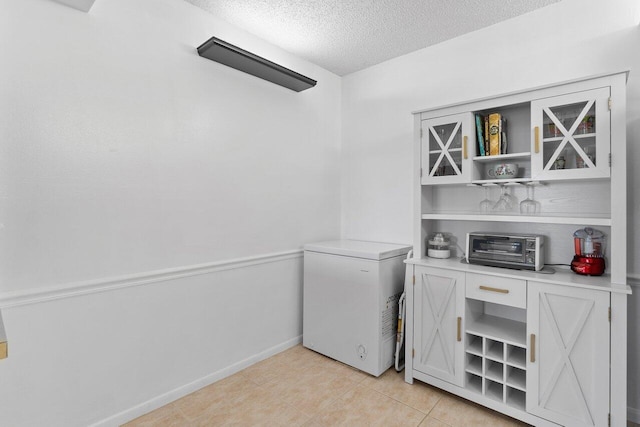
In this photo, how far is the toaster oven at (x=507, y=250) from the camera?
1.98m

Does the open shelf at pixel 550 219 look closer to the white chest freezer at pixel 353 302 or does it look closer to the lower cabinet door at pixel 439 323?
the lower cabinet door at pixel 439 323

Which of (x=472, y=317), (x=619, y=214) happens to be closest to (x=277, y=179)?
(x=472, y=317)

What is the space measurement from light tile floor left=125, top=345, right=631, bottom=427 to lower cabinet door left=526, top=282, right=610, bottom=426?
292 millimetres

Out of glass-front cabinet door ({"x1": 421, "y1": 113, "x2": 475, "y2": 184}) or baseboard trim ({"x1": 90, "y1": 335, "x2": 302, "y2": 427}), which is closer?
baseboard trim ({"x1": 90, "y1": 335, "x2": 302, "y2": 427})

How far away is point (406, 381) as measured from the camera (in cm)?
236

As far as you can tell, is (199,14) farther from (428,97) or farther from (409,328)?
(409,328)

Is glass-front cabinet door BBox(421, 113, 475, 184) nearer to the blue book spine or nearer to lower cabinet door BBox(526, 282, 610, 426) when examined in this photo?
the blue book spine

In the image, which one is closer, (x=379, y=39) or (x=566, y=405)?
(x=566, y=405)

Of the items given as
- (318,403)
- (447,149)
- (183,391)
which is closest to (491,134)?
(447,149)

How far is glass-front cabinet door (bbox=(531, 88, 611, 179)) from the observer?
5.65 feet

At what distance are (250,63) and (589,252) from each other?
2.55 metres

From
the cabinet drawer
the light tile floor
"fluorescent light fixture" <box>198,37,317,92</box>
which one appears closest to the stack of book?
the cabinet drawer

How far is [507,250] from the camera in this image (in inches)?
81.7

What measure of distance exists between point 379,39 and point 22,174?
101 inches
